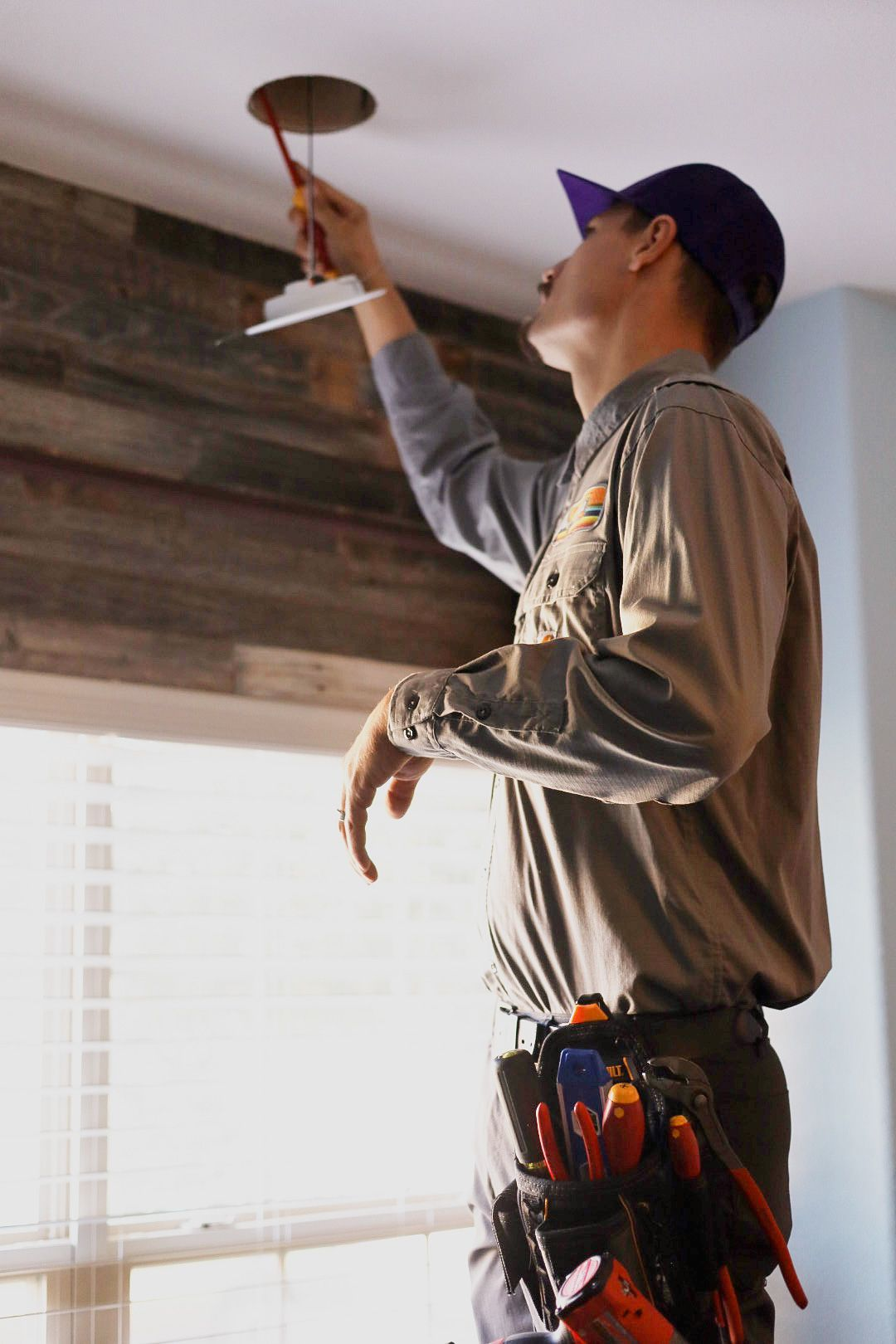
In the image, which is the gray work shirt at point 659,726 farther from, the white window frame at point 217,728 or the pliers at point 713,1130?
the white window frame at point 217,728

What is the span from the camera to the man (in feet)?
3.94

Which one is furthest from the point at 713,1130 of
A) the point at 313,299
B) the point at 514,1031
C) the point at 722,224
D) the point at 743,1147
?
the point at 313,299

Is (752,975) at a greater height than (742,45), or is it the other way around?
(742,45)

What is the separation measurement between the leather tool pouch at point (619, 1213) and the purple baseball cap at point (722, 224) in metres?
1.01

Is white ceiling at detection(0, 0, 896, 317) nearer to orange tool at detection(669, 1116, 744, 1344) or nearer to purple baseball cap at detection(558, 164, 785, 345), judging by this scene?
purple baseball cap at detection(558, 164, 785, 345)

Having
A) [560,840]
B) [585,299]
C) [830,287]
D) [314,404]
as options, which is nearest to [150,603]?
[314,404]

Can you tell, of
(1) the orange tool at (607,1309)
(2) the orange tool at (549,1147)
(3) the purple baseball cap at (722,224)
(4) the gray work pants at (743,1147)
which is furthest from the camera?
(3) the purple baseball cap at (722,224)

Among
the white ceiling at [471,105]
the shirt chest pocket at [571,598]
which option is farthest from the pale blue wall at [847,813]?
the shirt chest pocket at [571,598]

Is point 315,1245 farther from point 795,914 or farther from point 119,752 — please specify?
point 795,914

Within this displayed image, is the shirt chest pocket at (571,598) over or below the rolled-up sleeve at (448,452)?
below

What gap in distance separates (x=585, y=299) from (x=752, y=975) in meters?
0.92

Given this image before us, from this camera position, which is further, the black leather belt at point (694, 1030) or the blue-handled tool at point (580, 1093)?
the black leather belt at point (694, 1030)

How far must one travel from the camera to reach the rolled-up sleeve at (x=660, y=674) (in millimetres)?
1175

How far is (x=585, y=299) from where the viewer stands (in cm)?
185
